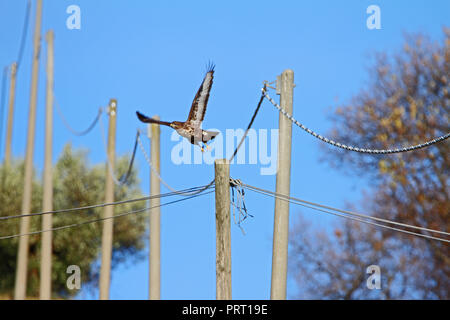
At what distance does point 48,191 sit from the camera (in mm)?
22812

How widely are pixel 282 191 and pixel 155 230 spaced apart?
948 cm

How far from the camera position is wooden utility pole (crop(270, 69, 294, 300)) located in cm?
955

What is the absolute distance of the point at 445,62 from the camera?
19.8 meters

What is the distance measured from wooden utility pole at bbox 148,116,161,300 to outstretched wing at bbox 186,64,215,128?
8.96 metres

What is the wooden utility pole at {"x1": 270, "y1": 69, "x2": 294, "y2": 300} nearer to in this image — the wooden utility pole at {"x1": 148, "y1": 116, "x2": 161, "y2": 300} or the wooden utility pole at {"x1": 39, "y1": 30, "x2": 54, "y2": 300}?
the wooden utility pole at {"x1": 148, "y1": 116, "x2": 161, "y2": 300}

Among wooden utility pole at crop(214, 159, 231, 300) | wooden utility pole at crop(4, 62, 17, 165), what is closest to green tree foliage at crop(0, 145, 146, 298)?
wooden utility pole at crop(4, 62, 17, 165)

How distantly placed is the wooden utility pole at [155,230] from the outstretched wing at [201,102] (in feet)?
29.4

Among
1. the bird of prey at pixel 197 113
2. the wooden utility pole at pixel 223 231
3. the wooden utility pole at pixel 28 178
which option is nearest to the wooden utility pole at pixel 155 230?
the wooden utility pole at pixel 28 178

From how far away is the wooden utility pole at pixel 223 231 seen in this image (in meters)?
8.36

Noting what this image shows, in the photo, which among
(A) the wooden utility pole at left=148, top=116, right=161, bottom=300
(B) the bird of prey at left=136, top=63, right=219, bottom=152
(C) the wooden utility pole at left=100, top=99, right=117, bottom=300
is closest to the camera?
(B) the bird of prey at left=136, top=63, right=219, bottom=152
